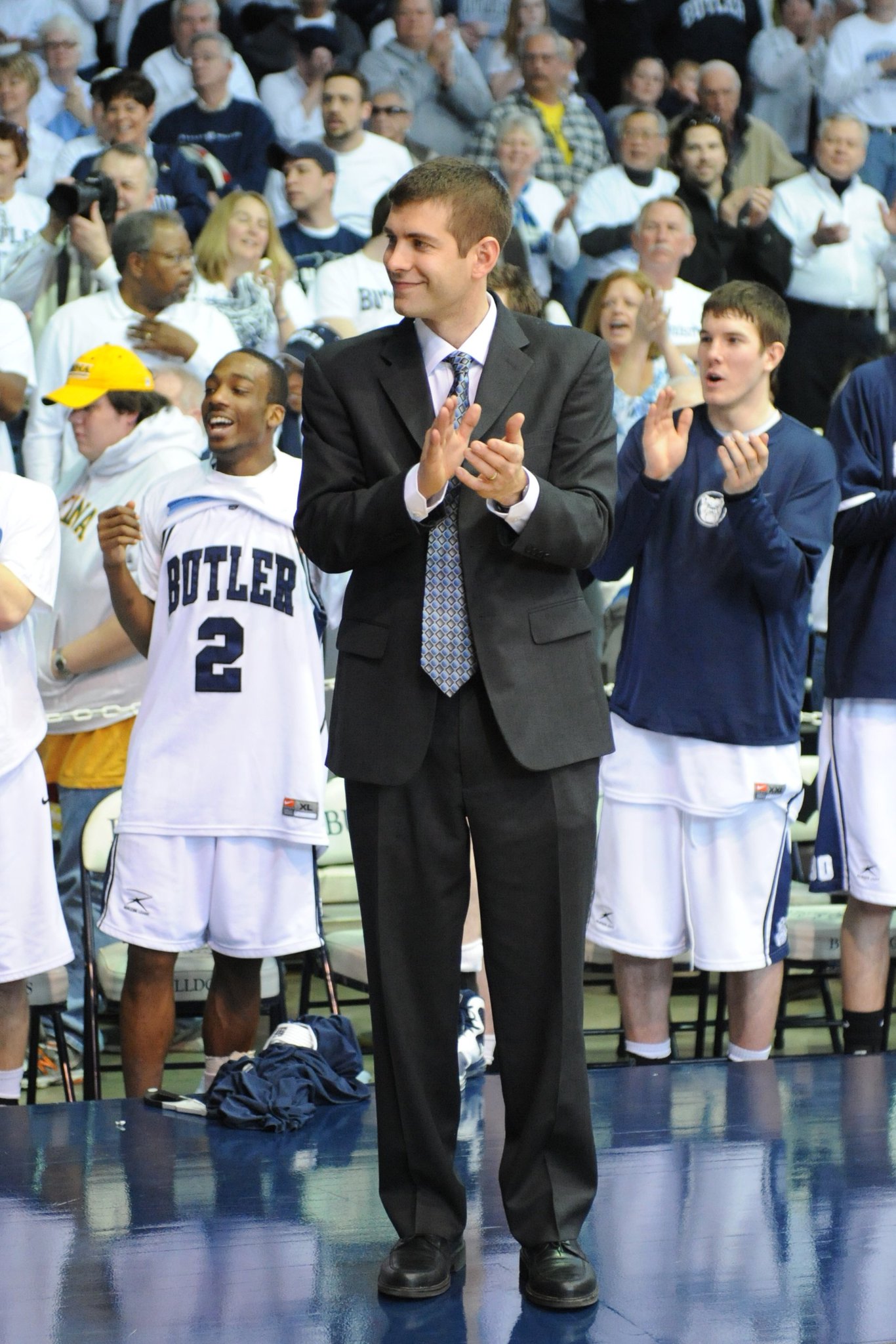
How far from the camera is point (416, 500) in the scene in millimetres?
2396

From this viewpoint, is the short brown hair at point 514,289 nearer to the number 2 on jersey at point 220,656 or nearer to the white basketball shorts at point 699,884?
the number 2 on jersey at point 220,656

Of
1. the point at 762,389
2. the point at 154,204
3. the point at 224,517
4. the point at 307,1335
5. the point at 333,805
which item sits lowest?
the point at 307,1335

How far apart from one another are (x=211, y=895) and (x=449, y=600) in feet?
5.71

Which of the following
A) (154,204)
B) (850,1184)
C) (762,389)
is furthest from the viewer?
(154,204)

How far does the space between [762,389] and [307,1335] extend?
105 inches

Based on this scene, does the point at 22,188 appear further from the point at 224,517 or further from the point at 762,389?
the point at 762,389

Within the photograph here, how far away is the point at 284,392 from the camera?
14.0 ft

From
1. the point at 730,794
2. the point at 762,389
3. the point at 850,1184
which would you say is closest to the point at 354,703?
the point at 850,1184

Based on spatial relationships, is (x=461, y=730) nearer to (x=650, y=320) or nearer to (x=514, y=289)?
(x=514, y=289)

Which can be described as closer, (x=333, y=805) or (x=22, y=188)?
(x=333, y=805)

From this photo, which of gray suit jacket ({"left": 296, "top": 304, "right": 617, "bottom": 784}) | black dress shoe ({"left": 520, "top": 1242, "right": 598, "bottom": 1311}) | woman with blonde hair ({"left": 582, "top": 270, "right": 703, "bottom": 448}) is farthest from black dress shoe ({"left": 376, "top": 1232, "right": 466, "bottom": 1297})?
woman with blonde hair ({"left": 582, "top": 270, "right": 703, "bottom": 448})

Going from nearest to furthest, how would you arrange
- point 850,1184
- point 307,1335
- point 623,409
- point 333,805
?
point 307,1335 < point 850,1184 < point 333,805 < point 623,409

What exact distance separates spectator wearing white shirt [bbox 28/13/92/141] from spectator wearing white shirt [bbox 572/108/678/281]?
8.29 feet

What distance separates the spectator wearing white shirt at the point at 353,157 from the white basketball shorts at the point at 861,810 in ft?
15.0
